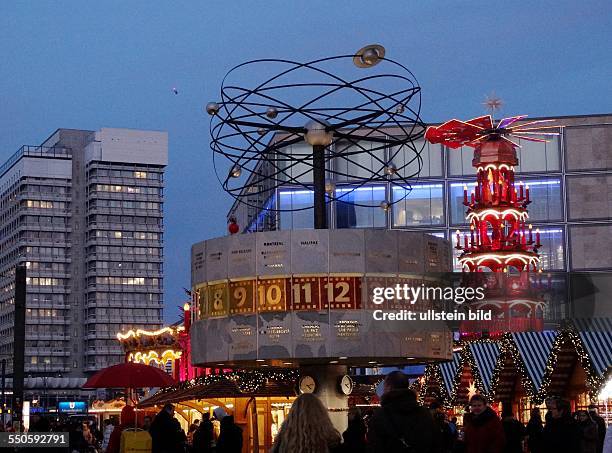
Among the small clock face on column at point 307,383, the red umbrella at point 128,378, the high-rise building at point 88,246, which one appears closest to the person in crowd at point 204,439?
the red umbrella at point 128,378

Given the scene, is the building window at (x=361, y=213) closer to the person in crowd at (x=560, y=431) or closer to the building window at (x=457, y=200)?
the building window at (x=457, y=200)

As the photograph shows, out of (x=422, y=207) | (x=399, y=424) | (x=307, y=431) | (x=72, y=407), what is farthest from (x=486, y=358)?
(x=72, y=407)

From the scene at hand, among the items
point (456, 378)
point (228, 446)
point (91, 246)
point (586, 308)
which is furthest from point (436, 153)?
point (91, 246)

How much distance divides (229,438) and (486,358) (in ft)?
86.2

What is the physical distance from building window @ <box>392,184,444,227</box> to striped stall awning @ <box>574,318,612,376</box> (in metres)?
47.3

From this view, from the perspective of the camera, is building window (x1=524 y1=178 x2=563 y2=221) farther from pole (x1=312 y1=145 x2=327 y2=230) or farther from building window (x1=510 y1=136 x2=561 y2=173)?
pole (x1=312 y1=145 x2=327 y2=230)

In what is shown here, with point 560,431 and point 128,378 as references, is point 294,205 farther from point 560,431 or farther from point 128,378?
point 560,431

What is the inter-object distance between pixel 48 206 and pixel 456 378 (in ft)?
399

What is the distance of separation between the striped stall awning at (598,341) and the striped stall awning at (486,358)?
8.63 metres

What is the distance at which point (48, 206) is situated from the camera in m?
158

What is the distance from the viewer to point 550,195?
7775 centimetres

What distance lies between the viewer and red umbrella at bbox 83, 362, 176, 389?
24.1 meters

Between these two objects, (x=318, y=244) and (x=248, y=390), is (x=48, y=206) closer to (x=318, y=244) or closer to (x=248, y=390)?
(x=248, y=390)

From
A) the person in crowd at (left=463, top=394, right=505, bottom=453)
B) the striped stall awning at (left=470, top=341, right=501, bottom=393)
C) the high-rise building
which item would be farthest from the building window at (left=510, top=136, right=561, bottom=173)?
the high-rise building
